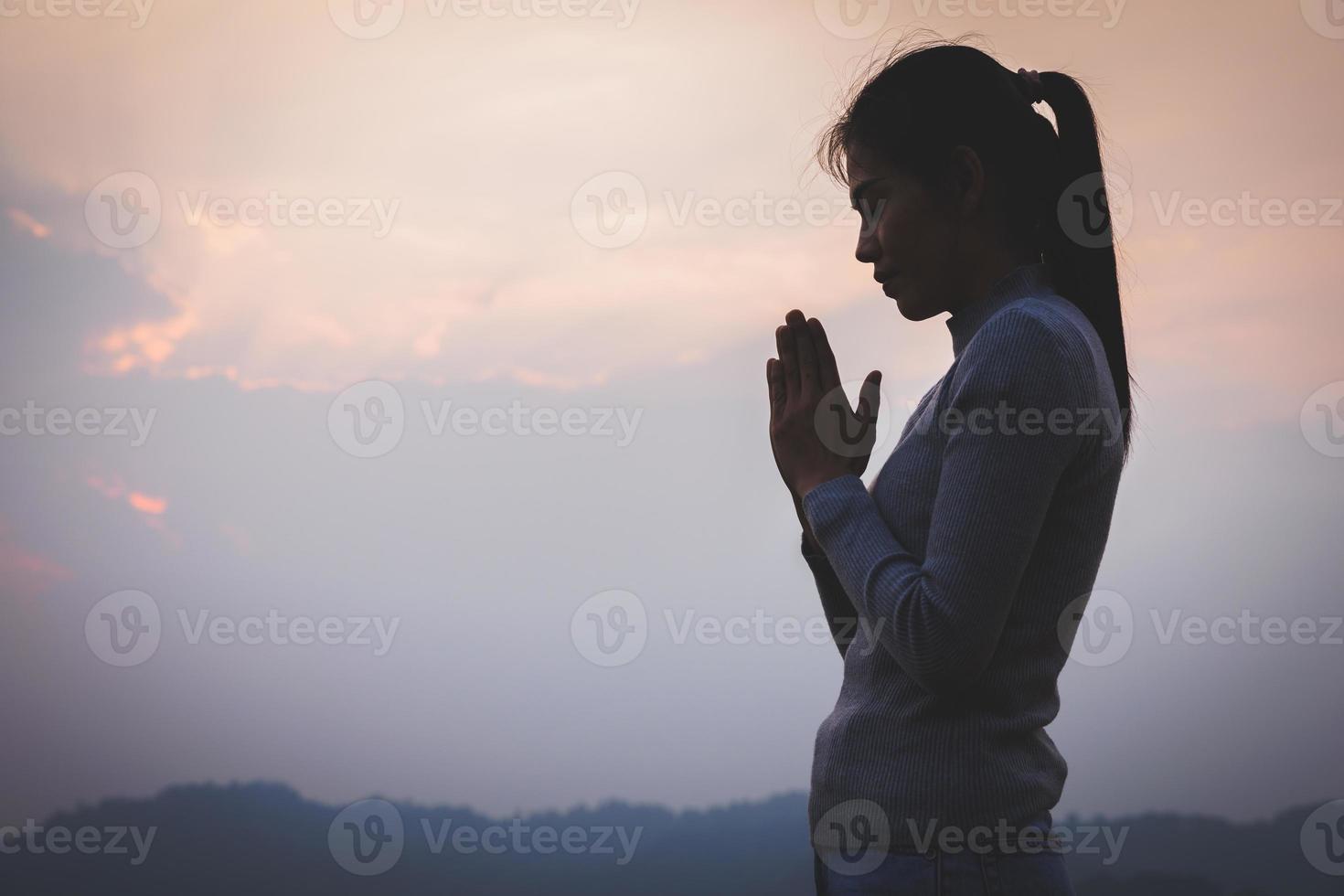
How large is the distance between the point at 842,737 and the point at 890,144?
1.88 feet

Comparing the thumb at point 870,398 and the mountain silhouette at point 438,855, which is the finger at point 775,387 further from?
the mountain silhouette at point 438,855

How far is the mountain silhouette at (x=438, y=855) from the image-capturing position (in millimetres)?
4102

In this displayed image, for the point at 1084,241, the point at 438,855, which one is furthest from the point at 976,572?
the point at 438,855

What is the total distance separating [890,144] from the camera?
3.12 feet

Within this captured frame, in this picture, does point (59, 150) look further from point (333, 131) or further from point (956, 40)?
point (956, 40)

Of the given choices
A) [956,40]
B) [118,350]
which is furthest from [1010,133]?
[118,350]

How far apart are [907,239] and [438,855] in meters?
4.22

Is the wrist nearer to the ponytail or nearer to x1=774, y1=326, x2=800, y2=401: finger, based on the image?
x1=774, y1=326, x2=800, y2=401: finger

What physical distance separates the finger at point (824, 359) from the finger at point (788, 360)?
23 mm

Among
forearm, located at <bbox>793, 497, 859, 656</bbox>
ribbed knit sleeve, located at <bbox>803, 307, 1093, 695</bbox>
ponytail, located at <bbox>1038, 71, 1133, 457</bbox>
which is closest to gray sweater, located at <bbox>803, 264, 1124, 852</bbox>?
ribbed knit sleeve, located at <bbox>803, 307, 1093, 695</bbox>

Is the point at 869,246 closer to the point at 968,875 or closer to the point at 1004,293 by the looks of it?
the point at 1004,293

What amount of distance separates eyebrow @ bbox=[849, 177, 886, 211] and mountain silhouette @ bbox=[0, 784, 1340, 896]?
3466 mm

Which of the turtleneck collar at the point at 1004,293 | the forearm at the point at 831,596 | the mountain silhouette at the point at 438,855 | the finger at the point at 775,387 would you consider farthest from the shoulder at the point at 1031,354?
the mountain silhouette at the point at 438,855

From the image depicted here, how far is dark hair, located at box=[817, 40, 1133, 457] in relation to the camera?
941 mm
